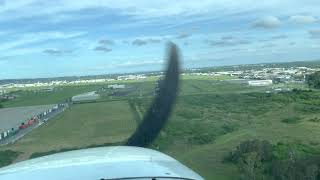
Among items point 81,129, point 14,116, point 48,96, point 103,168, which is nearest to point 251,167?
point 81,129

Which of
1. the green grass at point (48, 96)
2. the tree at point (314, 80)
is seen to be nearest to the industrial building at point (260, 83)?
the tree at point (314, 80)

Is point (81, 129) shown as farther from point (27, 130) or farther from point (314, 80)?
point (314, 80)

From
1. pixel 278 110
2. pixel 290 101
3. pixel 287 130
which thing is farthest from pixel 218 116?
pixel 290 101

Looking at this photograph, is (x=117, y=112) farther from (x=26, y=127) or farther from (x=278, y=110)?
(x=278, y=110)

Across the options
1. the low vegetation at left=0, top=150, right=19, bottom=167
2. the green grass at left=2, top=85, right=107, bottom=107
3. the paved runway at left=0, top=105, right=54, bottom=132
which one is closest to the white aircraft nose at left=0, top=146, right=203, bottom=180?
the low vegetation at left=0, top=150, right=19, bottom=167

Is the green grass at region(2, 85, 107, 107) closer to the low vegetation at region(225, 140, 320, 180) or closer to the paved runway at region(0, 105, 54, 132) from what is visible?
the paved runway at region(0, 105, 54, 132)

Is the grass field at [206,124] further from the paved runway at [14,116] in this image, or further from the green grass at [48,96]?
the paved runway at [14,116]
